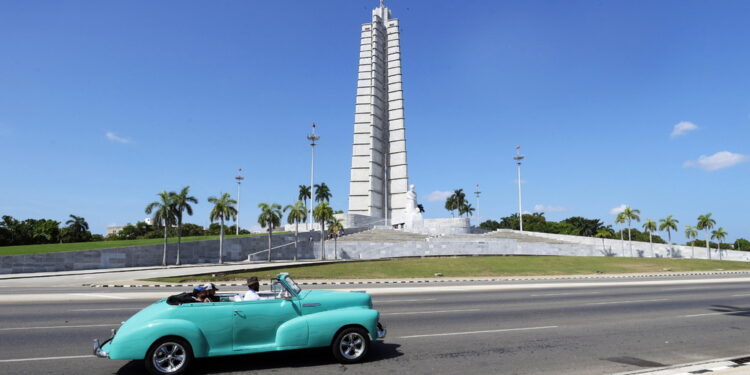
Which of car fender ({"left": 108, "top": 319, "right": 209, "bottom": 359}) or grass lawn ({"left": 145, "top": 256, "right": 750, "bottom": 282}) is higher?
car fender ({"left": 108, "top": 319, "right": 209, "bottom": 359})

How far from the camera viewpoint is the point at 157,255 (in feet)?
143

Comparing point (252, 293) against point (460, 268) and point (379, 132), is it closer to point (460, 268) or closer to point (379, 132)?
point (460, 268)

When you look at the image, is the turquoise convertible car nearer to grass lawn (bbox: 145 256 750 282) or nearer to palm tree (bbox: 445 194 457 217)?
grass lawn (bbox: 145 256 750 282)

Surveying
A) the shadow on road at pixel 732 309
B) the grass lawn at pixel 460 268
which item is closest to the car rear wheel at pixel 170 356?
the shadow on road at pixel 732 309

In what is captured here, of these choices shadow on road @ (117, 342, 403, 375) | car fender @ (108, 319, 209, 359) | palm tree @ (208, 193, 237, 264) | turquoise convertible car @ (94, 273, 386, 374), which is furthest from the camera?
palm tree @ (208, 193, 237, 264)

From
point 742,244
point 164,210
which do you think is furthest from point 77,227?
point 742,244

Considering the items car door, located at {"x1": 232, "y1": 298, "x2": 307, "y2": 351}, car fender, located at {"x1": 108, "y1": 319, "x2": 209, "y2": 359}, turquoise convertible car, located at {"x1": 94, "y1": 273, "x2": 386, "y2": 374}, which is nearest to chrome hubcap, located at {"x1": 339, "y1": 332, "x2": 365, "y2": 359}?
turquoise convertible car, located at {"x1": 94, "y1": 273, "x2": 386, "y2": 374}

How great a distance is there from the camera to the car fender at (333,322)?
290 inches

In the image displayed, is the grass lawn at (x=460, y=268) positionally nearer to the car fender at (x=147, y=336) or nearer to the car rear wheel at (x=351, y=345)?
the car fender at (x=147, y=336)

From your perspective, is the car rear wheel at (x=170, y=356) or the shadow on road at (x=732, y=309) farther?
the shadow on road at (x=732, y=309)

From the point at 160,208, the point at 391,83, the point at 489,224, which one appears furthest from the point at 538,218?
the point at 160,208

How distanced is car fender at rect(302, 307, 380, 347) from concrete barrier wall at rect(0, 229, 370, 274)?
125ft

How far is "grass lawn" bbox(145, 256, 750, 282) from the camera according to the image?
3123 cm

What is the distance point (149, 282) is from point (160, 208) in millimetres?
20774
